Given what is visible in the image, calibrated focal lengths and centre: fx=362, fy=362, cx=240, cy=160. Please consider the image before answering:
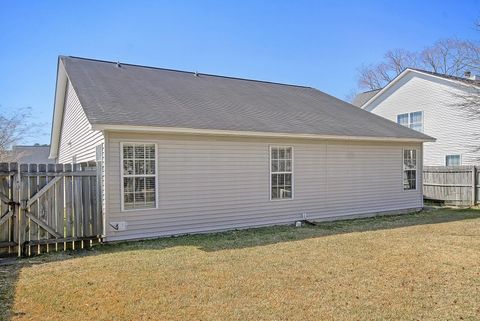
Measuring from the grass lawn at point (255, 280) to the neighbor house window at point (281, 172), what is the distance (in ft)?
6.99

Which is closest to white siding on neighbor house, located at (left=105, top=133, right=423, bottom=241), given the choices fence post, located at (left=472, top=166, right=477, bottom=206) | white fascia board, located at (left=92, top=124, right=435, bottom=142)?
white fascia board, located at (left=92, top=124, right=435, bottom=142)

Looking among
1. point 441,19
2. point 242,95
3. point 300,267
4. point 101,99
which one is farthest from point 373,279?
point 441,19

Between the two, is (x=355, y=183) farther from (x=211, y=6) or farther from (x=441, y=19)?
(x=441, y=19)

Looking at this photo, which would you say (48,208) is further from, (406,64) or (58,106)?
(406,64)

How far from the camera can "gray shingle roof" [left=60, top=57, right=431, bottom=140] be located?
863 cm

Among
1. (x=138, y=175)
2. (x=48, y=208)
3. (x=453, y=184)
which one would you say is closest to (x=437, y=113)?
(x=453, y=184)

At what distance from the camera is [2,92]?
2506 centimetres

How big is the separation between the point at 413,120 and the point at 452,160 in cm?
305

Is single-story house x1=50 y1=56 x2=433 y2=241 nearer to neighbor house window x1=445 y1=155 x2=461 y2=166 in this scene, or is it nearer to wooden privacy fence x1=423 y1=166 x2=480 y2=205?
wooden privacy fence x1=423 y1=166 x2=480 y2=205

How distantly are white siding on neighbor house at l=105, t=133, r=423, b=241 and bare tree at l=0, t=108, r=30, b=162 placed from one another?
18050 millimetres

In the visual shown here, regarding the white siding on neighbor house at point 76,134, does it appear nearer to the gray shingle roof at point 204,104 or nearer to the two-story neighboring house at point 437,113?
the gray shingle roof at point 204,104

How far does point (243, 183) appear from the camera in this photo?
9703 millimetres

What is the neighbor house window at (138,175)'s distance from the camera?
809cm

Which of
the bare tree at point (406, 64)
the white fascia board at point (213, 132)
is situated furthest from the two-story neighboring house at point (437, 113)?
the bare tree at point (406, 64)
